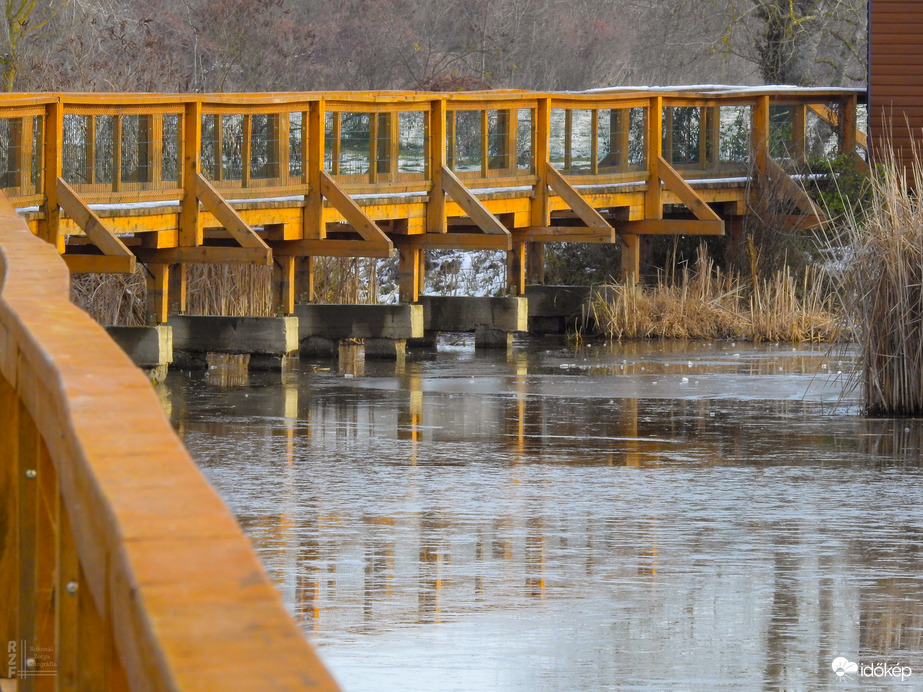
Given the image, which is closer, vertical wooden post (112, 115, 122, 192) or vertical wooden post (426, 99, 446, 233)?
vertical wooden post (112, 115, 122, 192)

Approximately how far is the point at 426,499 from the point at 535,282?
12.3 m

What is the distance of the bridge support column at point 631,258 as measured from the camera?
19.2 metres

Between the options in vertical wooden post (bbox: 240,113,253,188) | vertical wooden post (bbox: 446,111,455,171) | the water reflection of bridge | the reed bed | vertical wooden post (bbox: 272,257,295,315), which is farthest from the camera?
the reed bed

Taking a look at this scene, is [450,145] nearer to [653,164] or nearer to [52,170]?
[653,164]

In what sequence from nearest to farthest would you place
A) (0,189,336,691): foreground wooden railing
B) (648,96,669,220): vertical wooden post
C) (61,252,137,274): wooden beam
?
(0,189,336,691): foreground wooden railing → (61,252,137,274): wooden beam → (648,96,669,220): vertical wooden post

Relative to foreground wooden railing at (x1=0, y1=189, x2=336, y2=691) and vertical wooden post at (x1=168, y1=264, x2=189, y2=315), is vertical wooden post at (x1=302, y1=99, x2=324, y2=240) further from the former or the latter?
foreground wooden railing at (x1=0, y1=189, x2=336, y2=691)

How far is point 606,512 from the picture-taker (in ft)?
26.4

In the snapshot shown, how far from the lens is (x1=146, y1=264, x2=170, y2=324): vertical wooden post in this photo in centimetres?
1393

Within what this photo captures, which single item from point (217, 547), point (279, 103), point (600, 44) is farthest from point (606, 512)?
point (600, 44)

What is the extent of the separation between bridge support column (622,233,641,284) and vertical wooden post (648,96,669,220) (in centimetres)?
31

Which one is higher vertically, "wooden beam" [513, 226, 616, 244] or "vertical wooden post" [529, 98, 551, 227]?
"vertical wooden post" [529, 98, 551, 227]

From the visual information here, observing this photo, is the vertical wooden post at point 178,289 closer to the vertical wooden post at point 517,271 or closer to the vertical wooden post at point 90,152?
the vertical wooden post at point 90,152

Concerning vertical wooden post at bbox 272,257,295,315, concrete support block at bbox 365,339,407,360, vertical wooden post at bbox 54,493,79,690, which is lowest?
concrete support block at bbox 365,339,407,360

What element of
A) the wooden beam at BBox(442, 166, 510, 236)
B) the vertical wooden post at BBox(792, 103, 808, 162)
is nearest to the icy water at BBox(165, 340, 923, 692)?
the wooden beam at BBox(442, 166, 510, 236)
